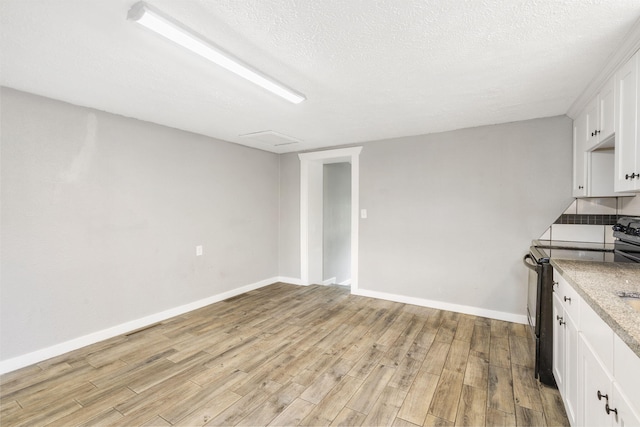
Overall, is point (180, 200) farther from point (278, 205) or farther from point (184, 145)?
point (278, 205)

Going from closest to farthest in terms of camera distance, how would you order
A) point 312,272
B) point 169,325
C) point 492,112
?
point 492,112
point 169,325
point 312,272

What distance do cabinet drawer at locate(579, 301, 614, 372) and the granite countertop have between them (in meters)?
0.05

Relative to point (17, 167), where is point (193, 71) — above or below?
above

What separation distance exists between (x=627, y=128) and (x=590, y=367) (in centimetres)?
145

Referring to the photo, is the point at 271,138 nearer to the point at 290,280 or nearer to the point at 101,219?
the point at 101,219

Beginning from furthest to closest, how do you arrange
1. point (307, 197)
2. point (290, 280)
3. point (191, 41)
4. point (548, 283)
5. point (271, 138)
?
1. point (290, 280)
2. point (307, 197)
3. point (271, 138)
4. point (548, 283)
5. point (191, 41)

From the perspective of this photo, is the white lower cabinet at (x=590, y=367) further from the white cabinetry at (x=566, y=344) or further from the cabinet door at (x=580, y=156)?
the cabinet door at (x=580, y=156)

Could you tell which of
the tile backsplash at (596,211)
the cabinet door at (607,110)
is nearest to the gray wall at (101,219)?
the cabinet door at (607,110)

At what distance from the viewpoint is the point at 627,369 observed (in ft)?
3.04

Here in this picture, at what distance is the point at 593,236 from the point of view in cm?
289

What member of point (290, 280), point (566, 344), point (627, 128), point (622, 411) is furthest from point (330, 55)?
point (290, 280)

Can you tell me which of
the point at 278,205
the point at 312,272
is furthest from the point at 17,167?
the point at 312,272

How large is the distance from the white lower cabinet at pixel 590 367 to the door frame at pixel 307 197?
2550 mm

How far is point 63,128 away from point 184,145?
1.17 m
